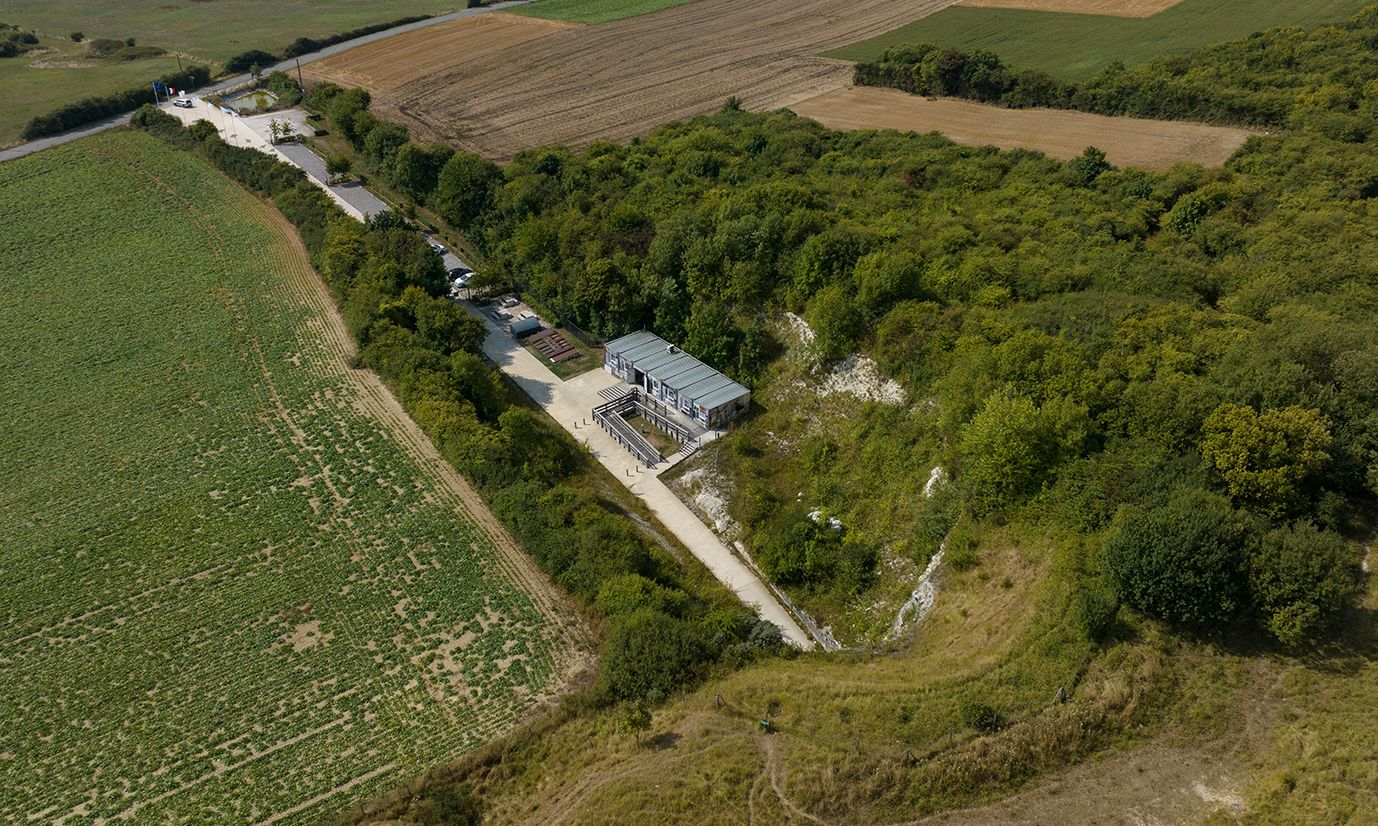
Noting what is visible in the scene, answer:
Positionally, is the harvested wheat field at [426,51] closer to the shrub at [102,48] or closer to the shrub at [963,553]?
the shrub at [102,48]

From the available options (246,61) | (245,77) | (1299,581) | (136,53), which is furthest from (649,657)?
(136,53)

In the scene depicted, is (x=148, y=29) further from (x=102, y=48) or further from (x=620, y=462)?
(x=620, y=462)

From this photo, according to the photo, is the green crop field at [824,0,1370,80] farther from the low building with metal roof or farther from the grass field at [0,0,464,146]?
the grass field at [0,0,464,146]

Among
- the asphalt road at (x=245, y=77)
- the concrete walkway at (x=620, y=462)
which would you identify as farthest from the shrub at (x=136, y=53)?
the concrete walkway at (x=620, y=462)

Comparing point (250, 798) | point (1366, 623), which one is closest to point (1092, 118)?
point (1366, 623)

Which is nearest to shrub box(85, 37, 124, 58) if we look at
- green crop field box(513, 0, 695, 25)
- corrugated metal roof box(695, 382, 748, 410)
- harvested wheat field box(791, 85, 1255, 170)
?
green crop field box(513, 0, 695, 25)

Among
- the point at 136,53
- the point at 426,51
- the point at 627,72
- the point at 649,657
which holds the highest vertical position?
the point at 426,51

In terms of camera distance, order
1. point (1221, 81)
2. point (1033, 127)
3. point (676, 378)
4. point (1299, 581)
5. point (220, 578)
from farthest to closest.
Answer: point (1033, 127) → point (1221, 81) → point (676, 378) → point (220, 578) → point (1299, 581)
